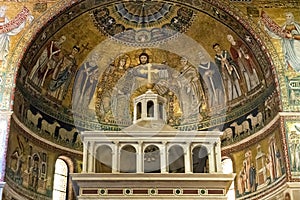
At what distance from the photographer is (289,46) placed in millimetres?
16906

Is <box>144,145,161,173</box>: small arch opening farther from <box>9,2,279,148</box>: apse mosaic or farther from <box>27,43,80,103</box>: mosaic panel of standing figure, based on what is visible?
<box>27,43,80,103</box>: mosaic panel of standing figure

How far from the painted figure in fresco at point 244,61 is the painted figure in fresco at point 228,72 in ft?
0.96

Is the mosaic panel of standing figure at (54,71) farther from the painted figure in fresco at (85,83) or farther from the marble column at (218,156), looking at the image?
the marble column at (218,156)

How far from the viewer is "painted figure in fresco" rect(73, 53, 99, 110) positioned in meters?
19.3

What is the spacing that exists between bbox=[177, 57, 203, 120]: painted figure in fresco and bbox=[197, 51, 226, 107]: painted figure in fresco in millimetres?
343

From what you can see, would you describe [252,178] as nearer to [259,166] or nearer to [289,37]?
[259,166]

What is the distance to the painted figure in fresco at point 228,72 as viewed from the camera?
18.6 m

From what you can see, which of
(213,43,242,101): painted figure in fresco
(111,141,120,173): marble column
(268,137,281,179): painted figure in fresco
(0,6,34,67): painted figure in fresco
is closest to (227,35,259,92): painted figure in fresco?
(213,43,242,101): painted figure in fresco

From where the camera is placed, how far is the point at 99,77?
19.9 metres

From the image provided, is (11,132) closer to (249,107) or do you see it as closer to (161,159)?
(161,159)

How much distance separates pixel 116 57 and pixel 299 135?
7.60 m

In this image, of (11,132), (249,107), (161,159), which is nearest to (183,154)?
(161,159)

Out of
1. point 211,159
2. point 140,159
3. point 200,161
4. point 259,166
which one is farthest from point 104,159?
point 259,166

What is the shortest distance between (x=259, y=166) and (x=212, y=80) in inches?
154
